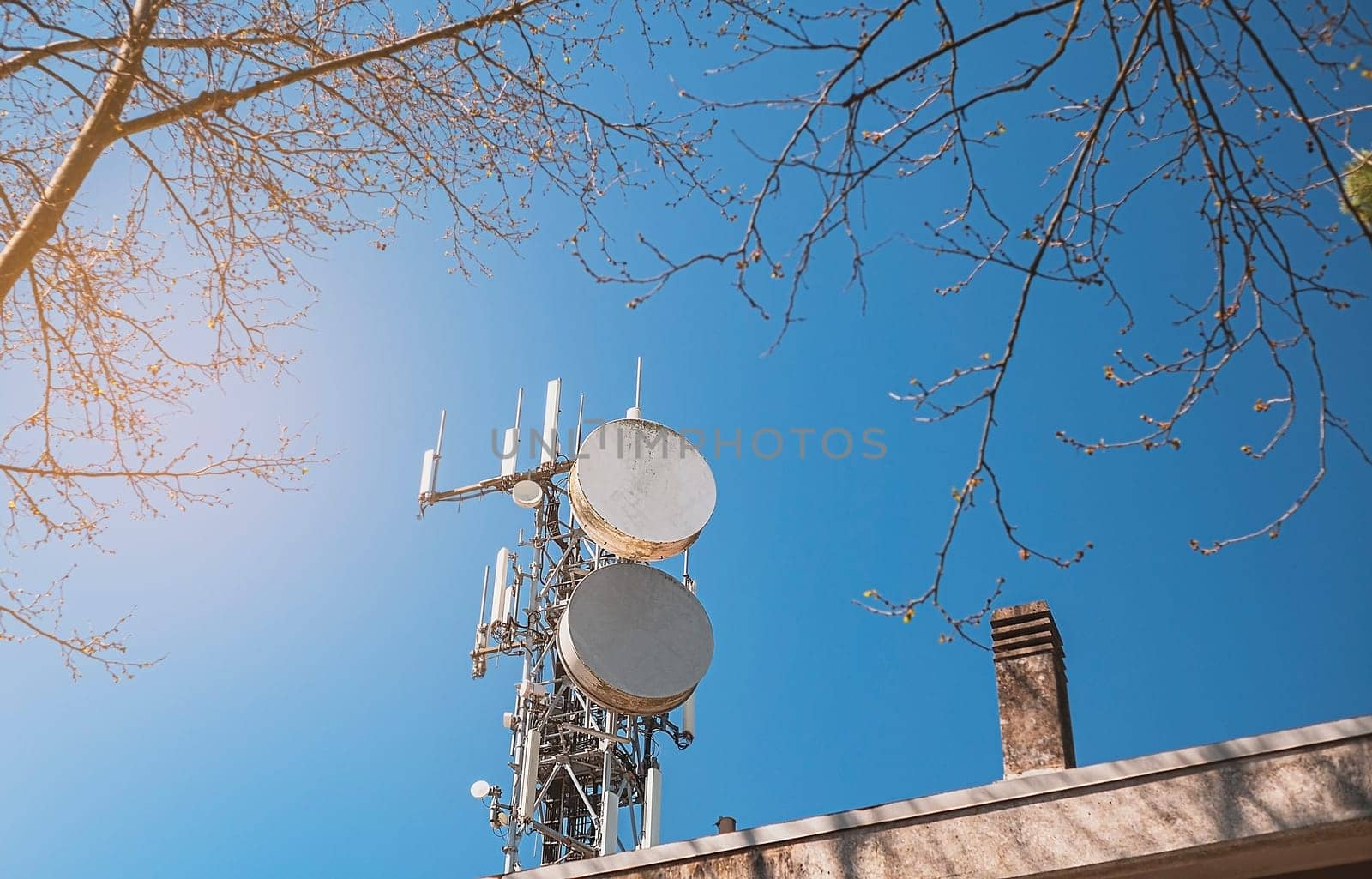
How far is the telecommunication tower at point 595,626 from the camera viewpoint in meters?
11.6

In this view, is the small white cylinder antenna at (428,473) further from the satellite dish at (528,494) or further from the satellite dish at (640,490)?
the satellite dish at (640,490)

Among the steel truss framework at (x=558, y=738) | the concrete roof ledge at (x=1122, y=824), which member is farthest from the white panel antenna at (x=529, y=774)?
the concrete roof ledge at (x=1122, y=824)

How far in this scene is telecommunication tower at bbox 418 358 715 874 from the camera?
11.6 m

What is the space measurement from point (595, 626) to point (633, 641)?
0.37 metres

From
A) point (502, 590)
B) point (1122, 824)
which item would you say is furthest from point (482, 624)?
point (1122, 824)

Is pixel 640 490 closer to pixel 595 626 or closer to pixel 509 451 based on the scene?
pixel 595 626

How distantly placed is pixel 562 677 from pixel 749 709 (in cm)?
2263

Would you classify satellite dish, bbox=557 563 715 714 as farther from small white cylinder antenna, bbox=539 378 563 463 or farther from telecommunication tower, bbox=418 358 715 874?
small white cylinder antenna, bbox=539 378 563 463

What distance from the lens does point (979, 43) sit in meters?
5.99

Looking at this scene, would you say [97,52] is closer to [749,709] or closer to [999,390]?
[999,390]

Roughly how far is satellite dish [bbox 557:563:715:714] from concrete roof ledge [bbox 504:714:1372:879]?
4.45m

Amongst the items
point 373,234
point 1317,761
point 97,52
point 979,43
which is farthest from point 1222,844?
point 97,52

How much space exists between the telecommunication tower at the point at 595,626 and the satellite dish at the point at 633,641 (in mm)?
10

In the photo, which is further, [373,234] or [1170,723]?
[1170,723]
